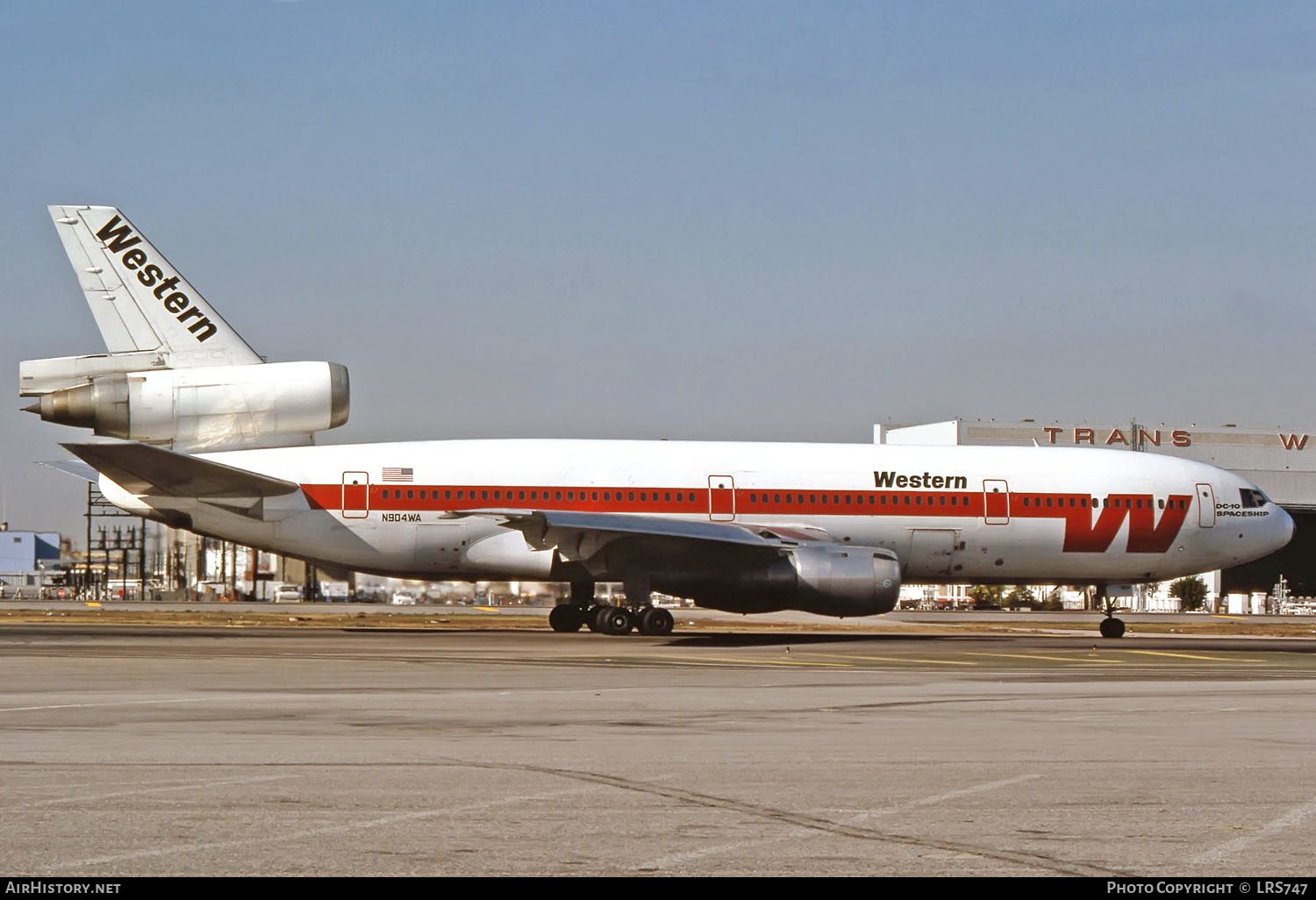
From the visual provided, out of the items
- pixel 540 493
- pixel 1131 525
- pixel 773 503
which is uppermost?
pixel 540 493

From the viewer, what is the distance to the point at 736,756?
37.1ft

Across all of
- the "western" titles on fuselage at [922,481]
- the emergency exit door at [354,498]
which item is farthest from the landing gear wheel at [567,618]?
the "western" titles on fuselage at [922,481]

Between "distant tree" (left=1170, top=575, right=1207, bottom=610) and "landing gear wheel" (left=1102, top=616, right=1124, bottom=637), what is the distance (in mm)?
42518

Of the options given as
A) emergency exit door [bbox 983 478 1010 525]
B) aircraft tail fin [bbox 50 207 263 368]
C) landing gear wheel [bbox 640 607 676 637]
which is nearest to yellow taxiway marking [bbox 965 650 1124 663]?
landing gear wheel [bbox 640 607 676 637]

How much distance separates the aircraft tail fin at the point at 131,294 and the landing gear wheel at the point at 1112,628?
21561 mm

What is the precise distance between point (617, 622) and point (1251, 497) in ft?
56.8

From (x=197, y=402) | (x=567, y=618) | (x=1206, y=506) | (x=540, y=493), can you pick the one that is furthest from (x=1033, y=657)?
(x=197, y=402)

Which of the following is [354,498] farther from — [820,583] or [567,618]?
[820,583]

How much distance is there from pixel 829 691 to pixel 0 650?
562 inches

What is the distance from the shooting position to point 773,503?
34.2 meters

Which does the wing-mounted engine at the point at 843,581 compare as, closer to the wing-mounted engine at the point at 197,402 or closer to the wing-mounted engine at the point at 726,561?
the wing-mounted engine at the point at 726,561

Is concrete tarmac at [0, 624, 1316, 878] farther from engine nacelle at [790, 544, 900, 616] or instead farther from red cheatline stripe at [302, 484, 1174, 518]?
red cheatline stripe at [302, 484, 1174, 518]

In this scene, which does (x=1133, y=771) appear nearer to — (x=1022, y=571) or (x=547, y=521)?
(x=547, y=521)
